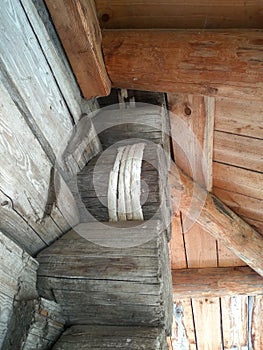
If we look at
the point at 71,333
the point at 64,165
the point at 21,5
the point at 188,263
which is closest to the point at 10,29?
the point at 21,5

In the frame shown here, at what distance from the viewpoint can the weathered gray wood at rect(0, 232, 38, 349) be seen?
962mm

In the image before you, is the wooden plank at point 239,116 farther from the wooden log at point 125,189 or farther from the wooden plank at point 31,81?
the wooden plank at point 31,81

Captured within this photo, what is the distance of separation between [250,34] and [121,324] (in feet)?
2.61

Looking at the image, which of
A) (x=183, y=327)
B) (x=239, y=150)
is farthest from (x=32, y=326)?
(x=183, y=327)

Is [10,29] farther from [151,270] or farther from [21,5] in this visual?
[151,270]

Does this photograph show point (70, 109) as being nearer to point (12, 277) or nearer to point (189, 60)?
point (189, 60)

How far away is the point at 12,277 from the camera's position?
0.99m

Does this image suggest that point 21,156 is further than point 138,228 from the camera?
No

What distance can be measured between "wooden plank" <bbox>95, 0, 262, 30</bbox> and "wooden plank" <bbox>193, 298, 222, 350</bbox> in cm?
186

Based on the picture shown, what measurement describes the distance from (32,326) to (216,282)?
5.16ft

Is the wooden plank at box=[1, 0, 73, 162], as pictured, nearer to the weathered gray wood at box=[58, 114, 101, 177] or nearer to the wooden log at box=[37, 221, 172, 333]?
the weathered gray wood at box=[58, 114, 101, 177]

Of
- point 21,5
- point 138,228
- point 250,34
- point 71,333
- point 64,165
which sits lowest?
point 71,333

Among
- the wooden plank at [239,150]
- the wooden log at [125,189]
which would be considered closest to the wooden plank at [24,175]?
the wooden log at [125,189]

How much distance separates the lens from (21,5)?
960 millimetres
